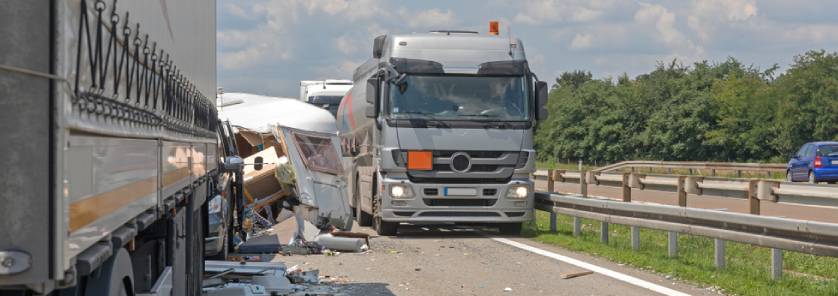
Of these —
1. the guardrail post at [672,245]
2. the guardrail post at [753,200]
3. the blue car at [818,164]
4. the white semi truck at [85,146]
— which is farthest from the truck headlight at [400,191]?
the blue car at [818,164]

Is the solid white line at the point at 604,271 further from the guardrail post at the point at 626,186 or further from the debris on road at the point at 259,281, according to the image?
the guardrail post at the point at 626,186

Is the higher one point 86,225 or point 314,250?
point 86,225

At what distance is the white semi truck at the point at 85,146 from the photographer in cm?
264

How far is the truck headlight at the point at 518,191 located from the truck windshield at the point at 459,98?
1.05 meters

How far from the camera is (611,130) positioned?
335 feet

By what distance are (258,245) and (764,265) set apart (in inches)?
243

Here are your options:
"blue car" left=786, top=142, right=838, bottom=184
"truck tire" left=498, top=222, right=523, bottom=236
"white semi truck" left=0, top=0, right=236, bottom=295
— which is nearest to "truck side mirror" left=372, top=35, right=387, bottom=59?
"truck tire" left=498, top=222, right=523, bottom=236

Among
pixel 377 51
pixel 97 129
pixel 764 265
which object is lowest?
pixel 764 265

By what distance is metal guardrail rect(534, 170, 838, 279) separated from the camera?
10219mm

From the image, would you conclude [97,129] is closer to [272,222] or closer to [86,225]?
[86,225]

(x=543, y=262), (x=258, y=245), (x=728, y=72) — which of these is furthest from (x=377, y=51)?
(x=728, y=72)
